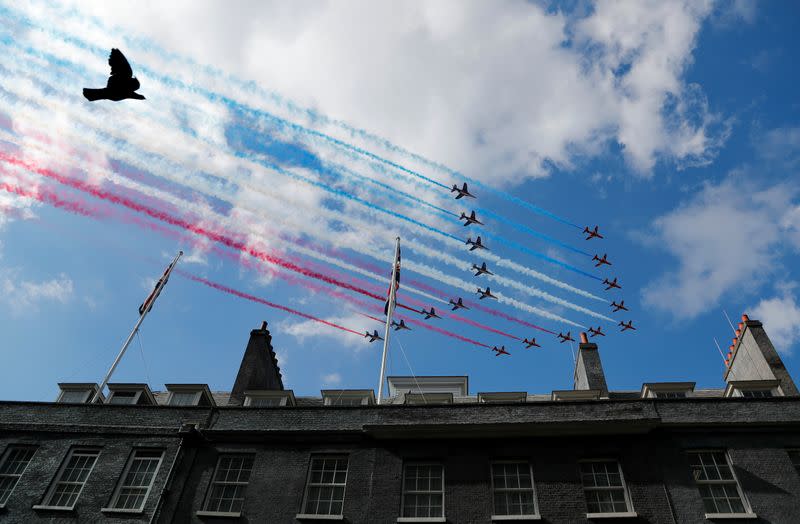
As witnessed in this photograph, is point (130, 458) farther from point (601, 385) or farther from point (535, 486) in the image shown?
point (601, 385)

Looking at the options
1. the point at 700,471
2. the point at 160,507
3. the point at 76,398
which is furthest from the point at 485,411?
the point at 76,398

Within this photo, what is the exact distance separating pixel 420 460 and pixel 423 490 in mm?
1168

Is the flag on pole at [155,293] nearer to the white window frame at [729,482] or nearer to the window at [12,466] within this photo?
the window at [12,466]

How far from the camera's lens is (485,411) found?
76.4ft

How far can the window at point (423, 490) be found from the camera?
2066 centimetres

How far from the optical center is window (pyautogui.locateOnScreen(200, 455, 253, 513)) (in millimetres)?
21547

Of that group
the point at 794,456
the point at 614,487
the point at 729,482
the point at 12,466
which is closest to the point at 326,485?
the point at 614,487

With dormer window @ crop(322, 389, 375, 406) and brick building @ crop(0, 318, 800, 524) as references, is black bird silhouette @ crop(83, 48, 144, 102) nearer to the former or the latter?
brick building @ crop(0, 318, 800, 524)

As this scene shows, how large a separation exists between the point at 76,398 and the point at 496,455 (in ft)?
60.6

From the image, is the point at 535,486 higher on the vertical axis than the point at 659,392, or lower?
lower

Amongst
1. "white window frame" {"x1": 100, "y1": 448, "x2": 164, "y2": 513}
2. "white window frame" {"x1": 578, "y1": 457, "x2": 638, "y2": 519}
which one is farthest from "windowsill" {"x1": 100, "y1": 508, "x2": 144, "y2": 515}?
"white window frame" {"x1": 578, "y1": 457, "x2": 638, "y2": 519}

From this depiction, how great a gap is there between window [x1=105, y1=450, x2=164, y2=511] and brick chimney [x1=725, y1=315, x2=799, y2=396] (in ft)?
81.6

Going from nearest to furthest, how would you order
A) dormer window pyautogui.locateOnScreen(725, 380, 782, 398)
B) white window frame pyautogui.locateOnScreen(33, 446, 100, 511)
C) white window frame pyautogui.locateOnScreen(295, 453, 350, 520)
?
white window frame pyautogui.locateOnScreen(295, 453, 350, 520)
white window frame pyautogui.locateOnScreen(33, 446, 100, 511)
dormer window pyautogui.locateOnScreen(725, 380, 782, 398)

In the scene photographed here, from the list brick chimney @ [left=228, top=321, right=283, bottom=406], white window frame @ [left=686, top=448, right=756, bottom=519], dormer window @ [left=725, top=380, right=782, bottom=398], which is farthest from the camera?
brick chimney @ [left=228, top=321, right=283, bottom=406]
